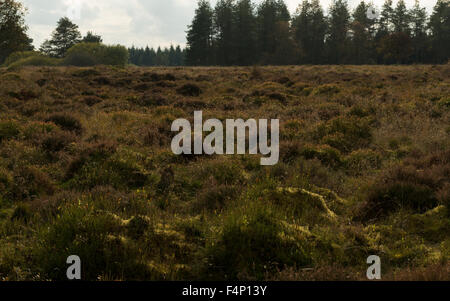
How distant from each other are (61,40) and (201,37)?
25377 millimetres

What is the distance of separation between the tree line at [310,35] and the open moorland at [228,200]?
165ft

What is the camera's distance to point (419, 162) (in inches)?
290

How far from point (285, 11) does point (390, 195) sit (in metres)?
73.4

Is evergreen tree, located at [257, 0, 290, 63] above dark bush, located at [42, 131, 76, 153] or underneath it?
above

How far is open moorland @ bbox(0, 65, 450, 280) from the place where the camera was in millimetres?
3951

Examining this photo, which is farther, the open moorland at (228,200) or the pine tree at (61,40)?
the pine tree at (61,40)

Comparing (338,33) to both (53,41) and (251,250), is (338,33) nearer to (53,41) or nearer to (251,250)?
(53,41)

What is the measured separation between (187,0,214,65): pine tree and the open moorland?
52.5 meters

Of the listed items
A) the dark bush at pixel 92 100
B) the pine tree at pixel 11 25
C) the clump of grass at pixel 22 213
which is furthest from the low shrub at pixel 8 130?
the pine tree at pixel 11 25

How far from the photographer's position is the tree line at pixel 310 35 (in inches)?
2379

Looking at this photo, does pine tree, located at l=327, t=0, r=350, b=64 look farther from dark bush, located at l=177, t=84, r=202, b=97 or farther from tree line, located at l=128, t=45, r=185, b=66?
tree line, located at l=128, t=45, r=185, b=66

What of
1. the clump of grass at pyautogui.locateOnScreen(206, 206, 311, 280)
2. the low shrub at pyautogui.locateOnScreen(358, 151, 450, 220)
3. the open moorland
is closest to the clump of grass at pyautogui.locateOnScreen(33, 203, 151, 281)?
the open moorland

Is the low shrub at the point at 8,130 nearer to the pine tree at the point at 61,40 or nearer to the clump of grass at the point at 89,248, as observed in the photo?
the clump of grass at the point at 89,248

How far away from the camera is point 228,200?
19.5 ft
